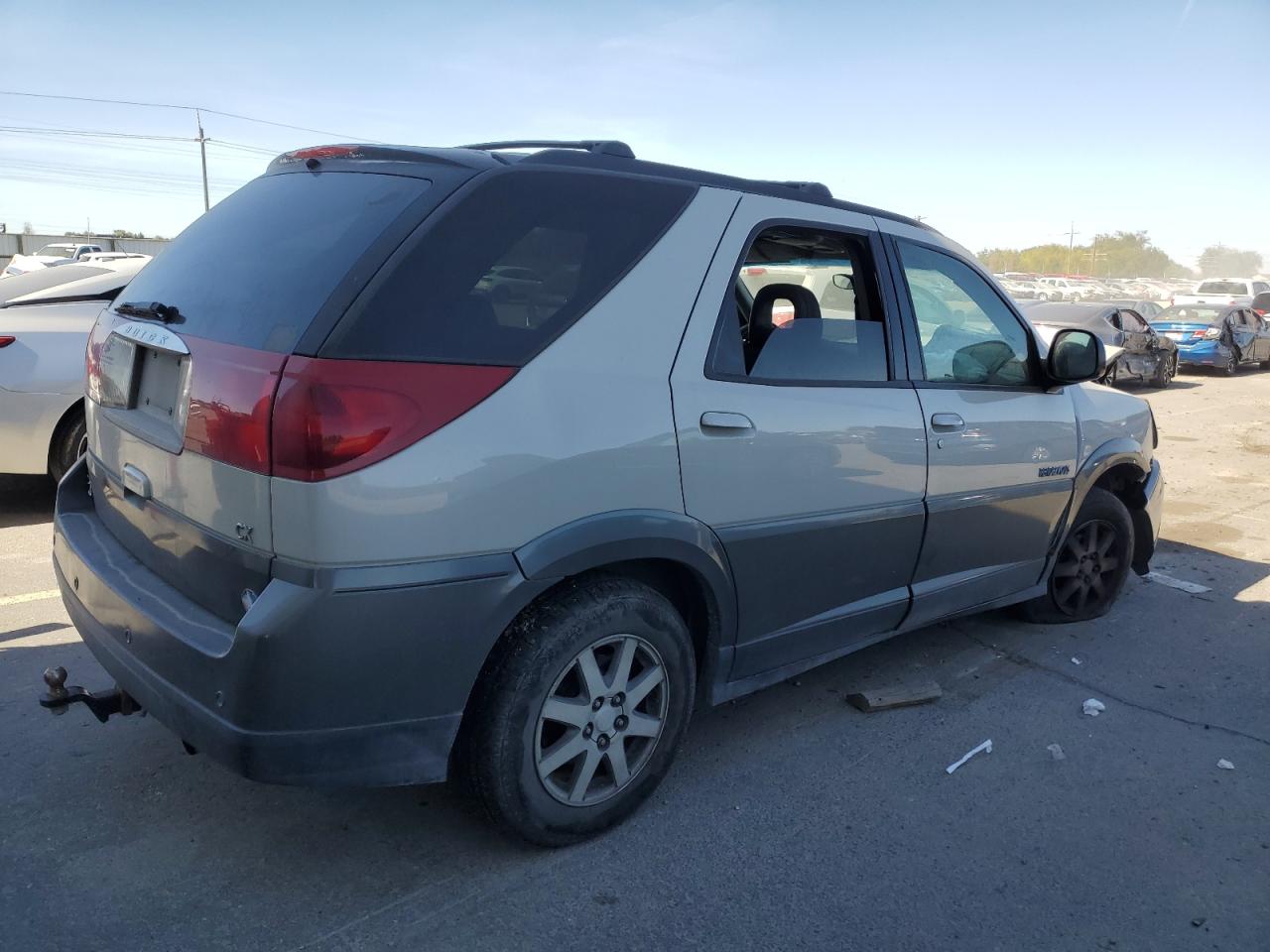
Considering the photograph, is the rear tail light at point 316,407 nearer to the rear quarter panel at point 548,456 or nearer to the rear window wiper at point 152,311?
the rear quarter panel at point 548,456

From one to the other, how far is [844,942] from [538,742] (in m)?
0.95

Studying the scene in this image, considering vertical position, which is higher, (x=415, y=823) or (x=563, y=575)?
(x=563, y=575)

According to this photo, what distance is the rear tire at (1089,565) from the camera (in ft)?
16.1

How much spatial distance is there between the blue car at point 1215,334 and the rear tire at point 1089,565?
16485 millimetres

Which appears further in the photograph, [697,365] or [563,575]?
[697,365]

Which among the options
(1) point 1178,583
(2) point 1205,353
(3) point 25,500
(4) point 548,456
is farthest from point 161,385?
(2) point 1205,353

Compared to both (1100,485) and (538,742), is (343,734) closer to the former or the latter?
(538,742)

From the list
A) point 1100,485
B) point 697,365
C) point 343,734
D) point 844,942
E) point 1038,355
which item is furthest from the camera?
point 1100,485

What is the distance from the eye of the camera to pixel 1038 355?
434 centimetres

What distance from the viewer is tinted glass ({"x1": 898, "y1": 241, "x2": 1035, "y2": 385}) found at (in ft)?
12.6

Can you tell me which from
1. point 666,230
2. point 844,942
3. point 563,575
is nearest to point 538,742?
point 563,575

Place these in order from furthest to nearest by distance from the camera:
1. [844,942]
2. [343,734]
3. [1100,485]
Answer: [1100,485], [844,942], [343,734]

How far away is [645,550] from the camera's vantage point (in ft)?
9.12

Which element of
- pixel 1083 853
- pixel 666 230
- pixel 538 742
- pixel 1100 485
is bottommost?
pixel 1083 853
